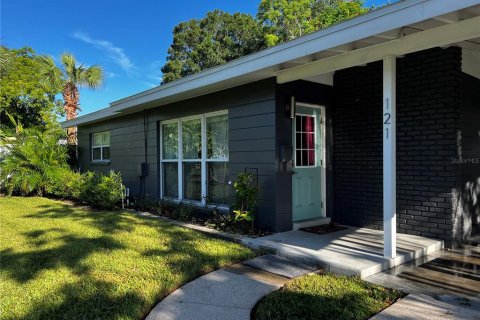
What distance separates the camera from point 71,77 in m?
18.6

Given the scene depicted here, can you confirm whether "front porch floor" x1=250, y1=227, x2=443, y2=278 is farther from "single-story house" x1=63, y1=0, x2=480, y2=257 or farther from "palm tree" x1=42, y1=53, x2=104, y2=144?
"palm tree" x1=42, y1=53, x2=104, y2=144

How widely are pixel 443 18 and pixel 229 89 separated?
3875 millimetres

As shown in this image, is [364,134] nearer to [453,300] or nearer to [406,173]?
[406,173]

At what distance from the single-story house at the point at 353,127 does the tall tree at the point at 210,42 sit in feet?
65.9

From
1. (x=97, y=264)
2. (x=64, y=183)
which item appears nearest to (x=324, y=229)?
(x=97, y=264)

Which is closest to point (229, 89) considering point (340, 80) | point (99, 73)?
point (340, 80)

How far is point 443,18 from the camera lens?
3275 millimetres

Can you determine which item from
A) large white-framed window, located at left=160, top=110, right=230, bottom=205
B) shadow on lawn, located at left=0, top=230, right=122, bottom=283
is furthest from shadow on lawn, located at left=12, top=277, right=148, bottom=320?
large white-framed window, located at left=160, top=110, right=230, bottom=205

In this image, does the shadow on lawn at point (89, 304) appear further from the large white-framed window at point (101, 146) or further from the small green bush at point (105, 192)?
the large white-framed window at point (101, 146)

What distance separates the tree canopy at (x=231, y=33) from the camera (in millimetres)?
24109

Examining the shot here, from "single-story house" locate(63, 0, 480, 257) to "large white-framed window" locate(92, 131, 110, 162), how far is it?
15.9 feet
